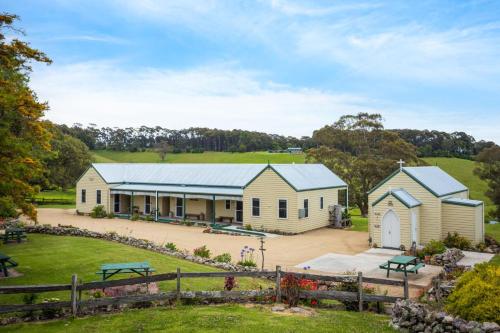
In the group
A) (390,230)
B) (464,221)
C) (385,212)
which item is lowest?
(390,230)

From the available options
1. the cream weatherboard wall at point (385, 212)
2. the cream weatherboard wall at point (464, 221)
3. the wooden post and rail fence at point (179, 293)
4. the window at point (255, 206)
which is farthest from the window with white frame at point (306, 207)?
the wooden post and rail fence at point (179, 293)

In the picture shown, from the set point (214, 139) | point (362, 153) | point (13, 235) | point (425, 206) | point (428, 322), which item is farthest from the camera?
point (214, 139)

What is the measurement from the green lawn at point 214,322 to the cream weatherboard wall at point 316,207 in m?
19.2

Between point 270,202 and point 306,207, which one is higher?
point 270,202

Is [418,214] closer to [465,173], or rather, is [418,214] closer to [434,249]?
[434,249]

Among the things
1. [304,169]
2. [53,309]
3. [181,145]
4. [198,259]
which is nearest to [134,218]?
[304,169]

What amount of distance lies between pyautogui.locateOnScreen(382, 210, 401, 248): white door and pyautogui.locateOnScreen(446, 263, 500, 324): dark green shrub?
14385 millimetres

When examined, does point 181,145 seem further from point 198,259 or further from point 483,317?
point 483,317

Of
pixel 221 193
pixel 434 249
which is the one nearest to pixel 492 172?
pixel 434 249

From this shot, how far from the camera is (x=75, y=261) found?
1845cm

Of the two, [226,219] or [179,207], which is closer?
[226,219]

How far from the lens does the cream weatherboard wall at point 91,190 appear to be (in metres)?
41.3

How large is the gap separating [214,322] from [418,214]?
57.9 ft

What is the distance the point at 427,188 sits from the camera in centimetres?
2444
